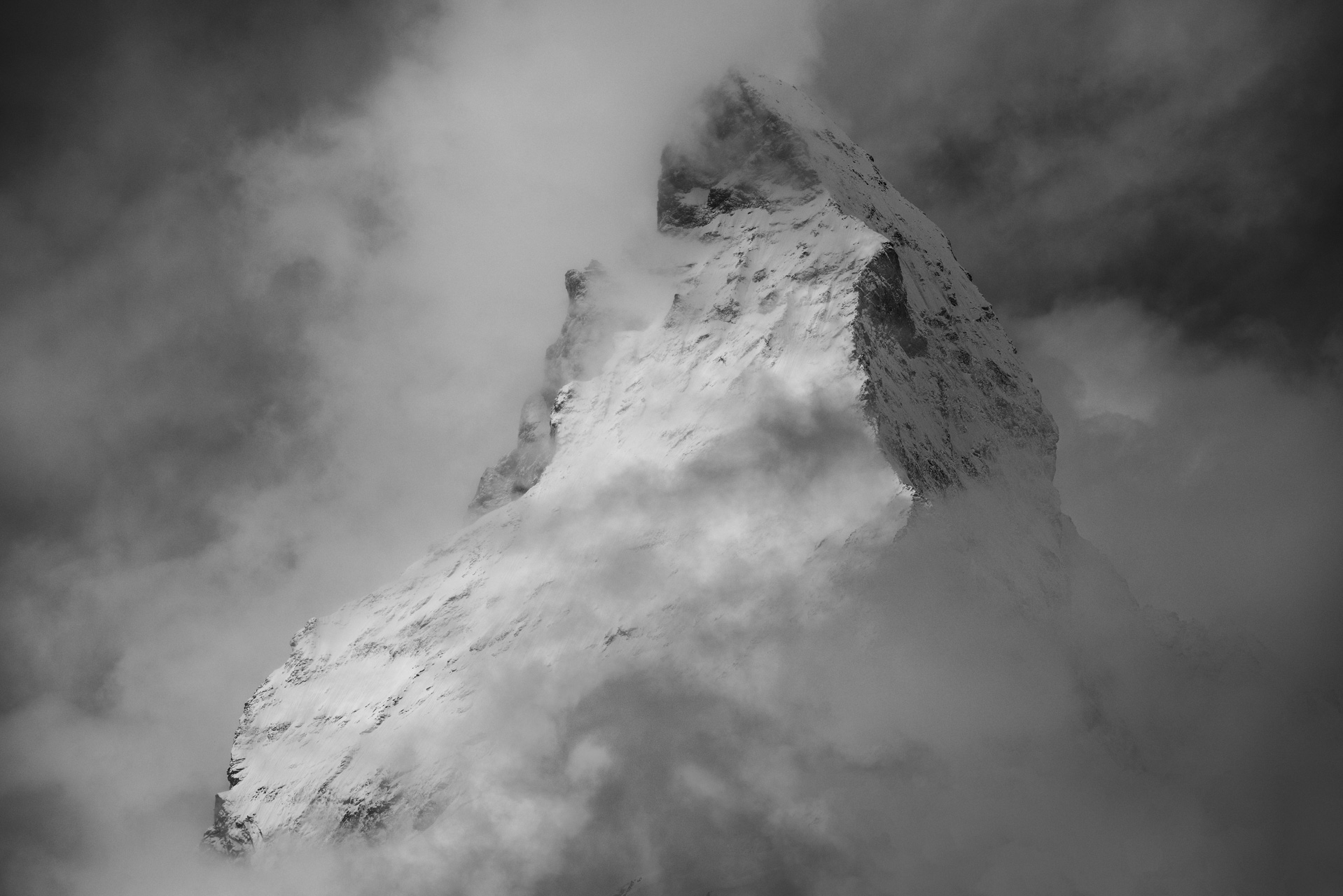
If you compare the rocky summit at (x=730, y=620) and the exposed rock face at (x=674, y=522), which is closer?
the rocky summit at (x=730, y=620)

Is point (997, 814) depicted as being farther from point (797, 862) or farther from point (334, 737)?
point (334, 737)

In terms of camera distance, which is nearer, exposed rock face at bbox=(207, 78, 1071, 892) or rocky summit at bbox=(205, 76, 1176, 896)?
rocky summit at bbox=(205, 76, 1176, 896)

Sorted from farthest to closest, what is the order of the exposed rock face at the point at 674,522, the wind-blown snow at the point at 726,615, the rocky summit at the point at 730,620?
the exposed rock face at the point at 674,522 < the wind-blown snow at the point at 726,615 < the rocky summit at the point at 730,620

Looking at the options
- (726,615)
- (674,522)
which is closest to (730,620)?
(726,615)

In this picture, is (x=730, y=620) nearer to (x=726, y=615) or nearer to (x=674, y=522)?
(x=726, y=615)

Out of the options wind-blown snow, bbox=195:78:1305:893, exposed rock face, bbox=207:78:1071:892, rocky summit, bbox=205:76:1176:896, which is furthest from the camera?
exposed rock face, bbox=207:78:1071:892

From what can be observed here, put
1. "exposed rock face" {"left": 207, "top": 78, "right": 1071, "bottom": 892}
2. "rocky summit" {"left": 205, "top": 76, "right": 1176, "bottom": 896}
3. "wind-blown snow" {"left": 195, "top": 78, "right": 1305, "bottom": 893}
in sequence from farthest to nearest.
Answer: "exposed rock face" {"left": 207, "top": 78, "right": 1071, "bottom": 892} < "wind-blown snow" {"left": 195, "top": 78, "right": 1305, "bottom": 893} < "rocky summit" {"left": 205, "top": 76, "right": 1176, "bottom": 896}
